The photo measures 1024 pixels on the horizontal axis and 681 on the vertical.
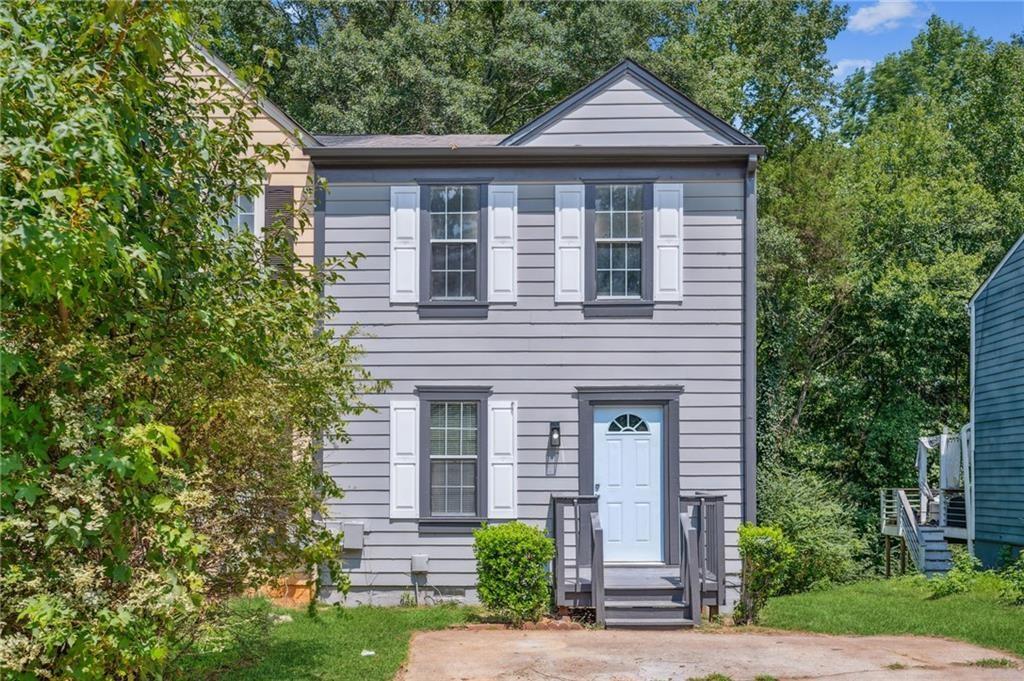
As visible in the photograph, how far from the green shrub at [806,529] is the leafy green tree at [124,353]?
9.76 metres

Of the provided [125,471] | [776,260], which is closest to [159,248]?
[125,471]

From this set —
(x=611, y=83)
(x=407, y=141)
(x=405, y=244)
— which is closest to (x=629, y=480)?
(x=405, y=244)

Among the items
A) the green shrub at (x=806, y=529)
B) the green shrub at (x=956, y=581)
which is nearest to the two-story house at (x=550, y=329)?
the green shrub at (x=956, y=581)

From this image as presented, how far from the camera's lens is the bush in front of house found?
9898 mm

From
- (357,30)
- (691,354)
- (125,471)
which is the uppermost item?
(357,30)

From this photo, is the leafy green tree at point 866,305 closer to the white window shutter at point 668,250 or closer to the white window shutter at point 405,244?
the white window shutter at point 668,250

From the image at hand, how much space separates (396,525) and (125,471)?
23.7ft

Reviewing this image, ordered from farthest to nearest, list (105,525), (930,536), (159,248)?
1. (930,536)
2. (159,248)
3. (105,525)

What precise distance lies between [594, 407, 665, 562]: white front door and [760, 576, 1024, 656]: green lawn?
1590 mm

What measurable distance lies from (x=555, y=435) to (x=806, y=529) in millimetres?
5214

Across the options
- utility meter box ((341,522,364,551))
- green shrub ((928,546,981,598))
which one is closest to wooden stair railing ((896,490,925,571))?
green shrub ((928,546,981,598))

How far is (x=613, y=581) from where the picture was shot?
413 inches

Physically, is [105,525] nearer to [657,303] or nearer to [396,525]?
[396,525]

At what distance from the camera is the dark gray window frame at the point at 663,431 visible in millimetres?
11383
